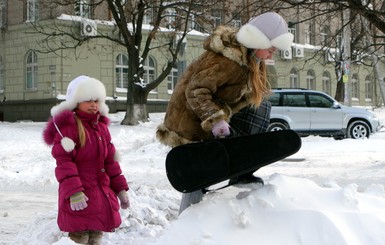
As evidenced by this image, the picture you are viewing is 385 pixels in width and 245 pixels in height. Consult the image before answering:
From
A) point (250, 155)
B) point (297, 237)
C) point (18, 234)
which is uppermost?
point (250, 155)

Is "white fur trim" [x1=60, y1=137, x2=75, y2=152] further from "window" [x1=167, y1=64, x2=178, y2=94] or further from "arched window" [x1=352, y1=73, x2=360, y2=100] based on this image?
"arched window" [x1=352, y1=73, x2=360, y2=100]

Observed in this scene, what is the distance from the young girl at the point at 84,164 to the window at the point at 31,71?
2387 cm

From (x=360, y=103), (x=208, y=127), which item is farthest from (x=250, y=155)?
(x=360, y=103)

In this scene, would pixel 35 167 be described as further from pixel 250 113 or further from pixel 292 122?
pixel 292 122

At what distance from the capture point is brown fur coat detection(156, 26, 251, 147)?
10.9 feet

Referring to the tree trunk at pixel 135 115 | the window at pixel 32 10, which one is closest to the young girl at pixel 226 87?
the tree trunk at pixel 135 115

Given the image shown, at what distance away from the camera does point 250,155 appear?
130 inches

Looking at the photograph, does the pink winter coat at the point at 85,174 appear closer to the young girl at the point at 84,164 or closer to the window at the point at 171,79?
the young girl at the point at 84,164

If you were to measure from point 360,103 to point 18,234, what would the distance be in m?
36.6

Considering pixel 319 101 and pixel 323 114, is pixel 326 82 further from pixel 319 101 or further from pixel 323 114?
pixel 323 114

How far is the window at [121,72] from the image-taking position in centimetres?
2725

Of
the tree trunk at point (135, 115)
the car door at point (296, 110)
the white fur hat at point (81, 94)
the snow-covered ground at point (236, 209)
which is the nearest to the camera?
the snow-covered ground at point (236, 209)

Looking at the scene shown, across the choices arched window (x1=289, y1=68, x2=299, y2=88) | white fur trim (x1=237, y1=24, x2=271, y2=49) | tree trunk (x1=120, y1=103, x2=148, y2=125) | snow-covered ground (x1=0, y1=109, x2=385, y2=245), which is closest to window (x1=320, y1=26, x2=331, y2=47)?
snow-covered ground (x1=0, y1=109, x2=385, y2=245)

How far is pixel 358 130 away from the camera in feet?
53.8
